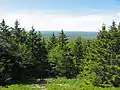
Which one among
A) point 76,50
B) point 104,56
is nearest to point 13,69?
point 104,56

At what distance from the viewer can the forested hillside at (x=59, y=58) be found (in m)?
33.6

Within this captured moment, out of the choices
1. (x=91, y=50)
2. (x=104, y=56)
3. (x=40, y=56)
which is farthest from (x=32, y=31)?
(x=104, y=56)

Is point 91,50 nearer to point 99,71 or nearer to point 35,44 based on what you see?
point 99,71

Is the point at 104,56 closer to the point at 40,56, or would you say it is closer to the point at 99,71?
the point at 99,71

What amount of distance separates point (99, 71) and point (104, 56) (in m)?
1.99

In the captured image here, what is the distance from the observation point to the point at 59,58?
54.2m

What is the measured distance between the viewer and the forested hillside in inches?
1323

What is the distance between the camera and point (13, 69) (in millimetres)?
42500

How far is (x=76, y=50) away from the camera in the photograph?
58656 mm

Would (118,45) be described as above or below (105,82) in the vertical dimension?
above

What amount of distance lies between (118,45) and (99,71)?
160 inches

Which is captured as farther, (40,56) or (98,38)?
(40,56)

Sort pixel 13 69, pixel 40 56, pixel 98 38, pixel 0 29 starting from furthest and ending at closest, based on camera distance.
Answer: pixel 40 56
pixel 0 29
pixel 13 69
pixel 98 38

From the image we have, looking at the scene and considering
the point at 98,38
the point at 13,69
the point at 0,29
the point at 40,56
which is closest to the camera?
the point at 98,38
